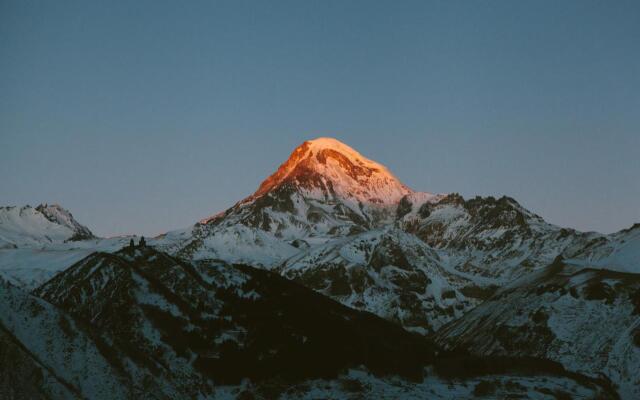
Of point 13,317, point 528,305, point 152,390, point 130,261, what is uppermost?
point 528,305

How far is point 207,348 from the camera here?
70.6 metres

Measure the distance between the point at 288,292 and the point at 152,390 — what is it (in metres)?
32.7

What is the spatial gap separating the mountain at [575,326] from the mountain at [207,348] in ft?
33.6

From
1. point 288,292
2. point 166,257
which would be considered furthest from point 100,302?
point 288,292

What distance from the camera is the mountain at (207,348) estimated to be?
5703 cm

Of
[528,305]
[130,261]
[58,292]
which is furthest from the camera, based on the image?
[528,305]

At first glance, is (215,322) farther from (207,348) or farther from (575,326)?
(575,326)

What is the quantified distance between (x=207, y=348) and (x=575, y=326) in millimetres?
61172

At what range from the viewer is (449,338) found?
490 ft

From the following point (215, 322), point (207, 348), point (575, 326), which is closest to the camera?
point (207, 348)

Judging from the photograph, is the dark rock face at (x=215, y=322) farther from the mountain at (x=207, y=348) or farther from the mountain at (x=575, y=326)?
the mountain at (x=575, y=326)

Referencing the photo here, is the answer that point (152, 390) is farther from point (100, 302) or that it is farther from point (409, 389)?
point (409, 389)

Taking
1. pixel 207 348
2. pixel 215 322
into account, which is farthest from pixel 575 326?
pixel 207 348

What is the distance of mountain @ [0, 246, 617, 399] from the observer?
2245 inches
